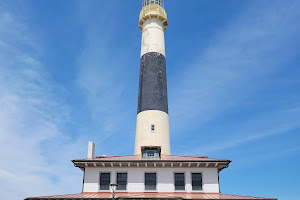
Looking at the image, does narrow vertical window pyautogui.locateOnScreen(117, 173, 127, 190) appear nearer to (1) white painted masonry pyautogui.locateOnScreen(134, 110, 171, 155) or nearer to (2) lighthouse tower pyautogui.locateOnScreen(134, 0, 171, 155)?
(2) lighthouse tower pyautogui.locateOnScreen(134, 0, 171, 155)

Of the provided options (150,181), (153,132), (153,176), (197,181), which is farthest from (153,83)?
(197,181)

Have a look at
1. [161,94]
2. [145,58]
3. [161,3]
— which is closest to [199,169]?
[161,94]

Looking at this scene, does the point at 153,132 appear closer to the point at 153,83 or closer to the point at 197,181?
the point at 153,83

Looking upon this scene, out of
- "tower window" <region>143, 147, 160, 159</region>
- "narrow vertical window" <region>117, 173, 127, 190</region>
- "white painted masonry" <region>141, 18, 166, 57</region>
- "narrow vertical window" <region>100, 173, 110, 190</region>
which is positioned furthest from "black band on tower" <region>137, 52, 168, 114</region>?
"narrow vertical window" <region>100, 173, 110, 190</region>

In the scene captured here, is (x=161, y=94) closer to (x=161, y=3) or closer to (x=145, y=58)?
(x=145, y=58)

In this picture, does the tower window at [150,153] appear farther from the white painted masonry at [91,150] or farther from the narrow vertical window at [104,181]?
the white painted masonry at [91,150]

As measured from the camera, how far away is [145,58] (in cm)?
4025

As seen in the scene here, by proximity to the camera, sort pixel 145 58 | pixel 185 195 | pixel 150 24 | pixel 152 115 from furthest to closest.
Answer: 1. pixel 150 24
2. pixel 145 58
3. pixel 152 115
4. pixel 185 195

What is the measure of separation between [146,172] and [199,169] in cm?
484

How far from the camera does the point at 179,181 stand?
1008 inches

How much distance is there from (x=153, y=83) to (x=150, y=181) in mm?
15748

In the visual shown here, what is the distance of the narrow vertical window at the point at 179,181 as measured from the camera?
25.4m

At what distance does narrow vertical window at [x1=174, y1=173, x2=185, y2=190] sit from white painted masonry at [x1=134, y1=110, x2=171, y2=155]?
8893mm

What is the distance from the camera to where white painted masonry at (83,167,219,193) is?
25.4m
